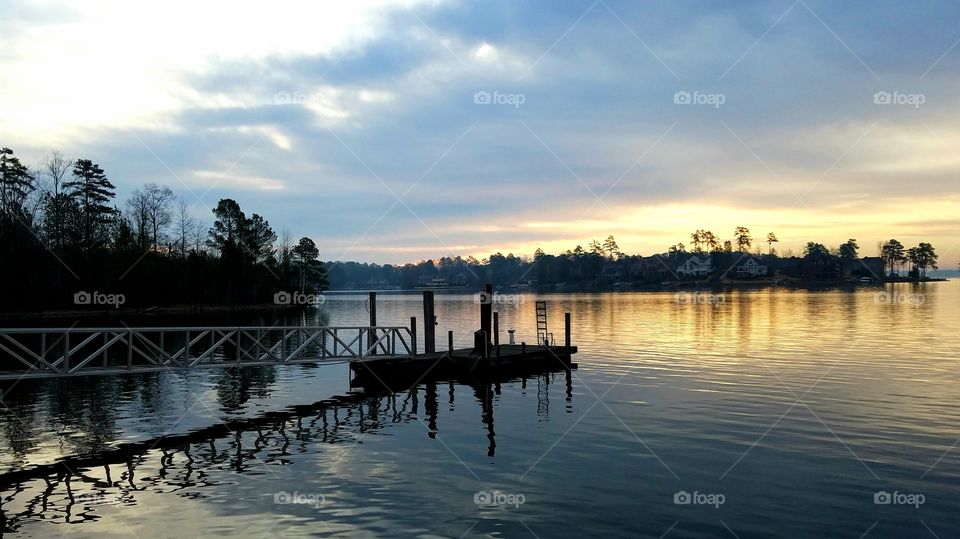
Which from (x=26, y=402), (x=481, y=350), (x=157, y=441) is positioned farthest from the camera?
(x=481, y=350)

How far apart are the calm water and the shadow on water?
10cm

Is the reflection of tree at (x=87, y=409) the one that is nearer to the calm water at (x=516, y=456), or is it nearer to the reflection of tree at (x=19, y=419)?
the calm water at (x=516, y=456)

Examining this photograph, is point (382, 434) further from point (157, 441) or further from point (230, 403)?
point (230, 403)

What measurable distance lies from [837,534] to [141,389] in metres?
30.5

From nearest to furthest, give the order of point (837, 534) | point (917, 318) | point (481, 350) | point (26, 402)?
point (837, 534)
point (26, 402)
point (481, 350)
point (917, 318)

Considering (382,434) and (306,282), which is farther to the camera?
(306,282)

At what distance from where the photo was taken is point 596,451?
770 inches

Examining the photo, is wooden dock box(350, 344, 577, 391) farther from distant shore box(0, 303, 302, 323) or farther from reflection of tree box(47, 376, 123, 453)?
distant shore box(0, 303, 302, 323)

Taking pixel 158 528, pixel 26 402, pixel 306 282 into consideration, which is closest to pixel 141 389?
pixel 26 402

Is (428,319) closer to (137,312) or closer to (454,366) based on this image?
(454,366)

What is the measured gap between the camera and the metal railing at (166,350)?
2291 centimetres

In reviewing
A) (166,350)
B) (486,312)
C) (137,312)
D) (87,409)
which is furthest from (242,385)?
(137,312)

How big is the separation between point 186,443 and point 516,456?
10.5 m

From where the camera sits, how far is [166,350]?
172 feet
